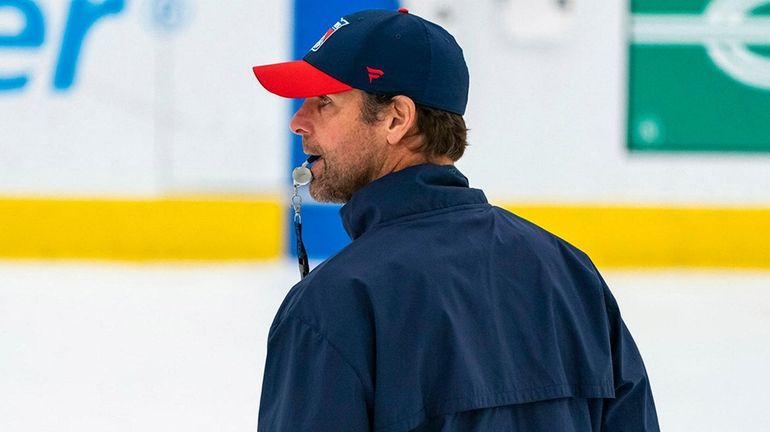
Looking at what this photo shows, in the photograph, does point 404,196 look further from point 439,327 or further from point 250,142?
point 250,142

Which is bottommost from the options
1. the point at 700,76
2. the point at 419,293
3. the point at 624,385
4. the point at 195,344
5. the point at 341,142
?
the point at 195,344

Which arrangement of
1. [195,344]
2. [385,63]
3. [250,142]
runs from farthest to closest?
1. [250,142]
2. [195,344]
3. [385,63]

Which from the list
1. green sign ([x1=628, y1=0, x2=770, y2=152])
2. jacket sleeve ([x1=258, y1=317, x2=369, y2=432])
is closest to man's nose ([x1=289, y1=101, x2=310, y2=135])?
jacket sleeve ([x1=258, y1=317, x2=369, y2=432])

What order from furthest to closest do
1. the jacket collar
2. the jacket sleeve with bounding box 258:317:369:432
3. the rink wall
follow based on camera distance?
the rink wall
the jacket collar
the jacket sleeve with bounding box 258:317:369:432

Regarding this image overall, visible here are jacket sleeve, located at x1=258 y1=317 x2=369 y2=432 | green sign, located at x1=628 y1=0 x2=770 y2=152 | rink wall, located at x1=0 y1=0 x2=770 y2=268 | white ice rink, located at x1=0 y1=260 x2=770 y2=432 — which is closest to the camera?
jacket sleeve, located at x1=258 y1=317 x2=369 y2=432

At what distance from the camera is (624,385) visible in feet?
3.79

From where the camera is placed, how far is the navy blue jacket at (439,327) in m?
0.96

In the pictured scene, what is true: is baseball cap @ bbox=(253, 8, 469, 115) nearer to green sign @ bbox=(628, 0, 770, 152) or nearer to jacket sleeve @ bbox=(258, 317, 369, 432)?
jacket sleeve @ bbox=(258, 317, 369, 432)

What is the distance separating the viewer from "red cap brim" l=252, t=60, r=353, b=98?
42.5 inches

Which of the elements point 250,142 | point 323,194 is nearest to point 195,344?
point 250,142

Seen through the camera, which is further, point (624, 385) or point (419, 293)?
point (624, 385)

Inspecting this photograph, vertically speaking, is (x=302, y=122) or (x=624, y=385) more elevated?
(x=302, y=122)

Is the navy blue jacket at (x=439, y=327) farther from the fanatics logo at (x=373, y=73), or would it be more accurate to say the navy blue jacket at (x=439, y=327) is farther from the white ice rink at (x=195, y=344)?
the white ice rink at (x=195, y=344)

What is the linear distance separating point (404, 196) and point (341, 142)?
0.32ft
